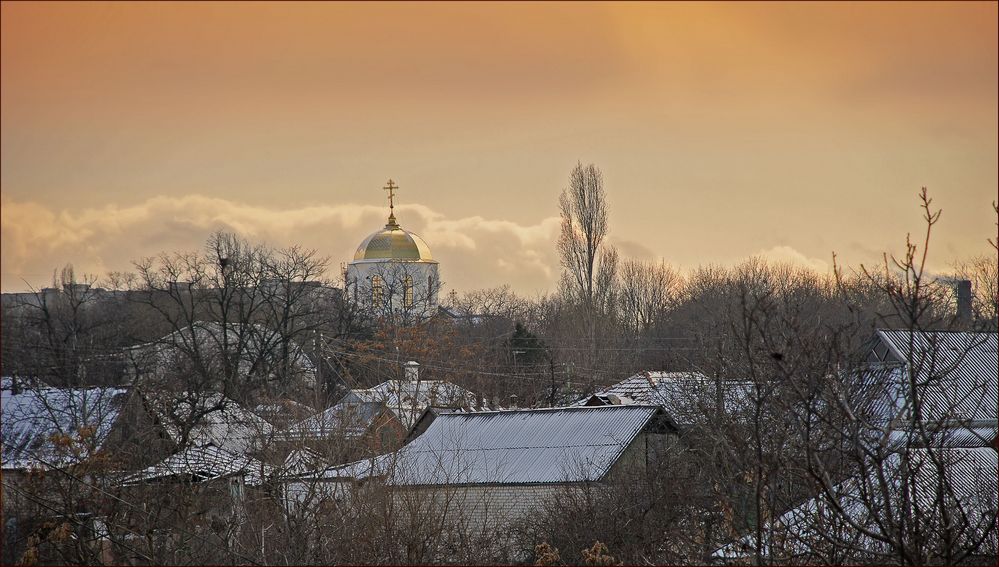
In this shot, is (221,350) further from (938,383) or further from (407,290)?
(938,383)

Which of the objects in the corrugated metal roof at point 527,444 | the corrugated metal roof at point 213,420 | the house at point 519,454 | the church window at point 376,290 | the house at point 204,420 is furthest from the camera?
the church window at point 376,290

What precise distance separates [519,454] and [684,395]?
3.94m

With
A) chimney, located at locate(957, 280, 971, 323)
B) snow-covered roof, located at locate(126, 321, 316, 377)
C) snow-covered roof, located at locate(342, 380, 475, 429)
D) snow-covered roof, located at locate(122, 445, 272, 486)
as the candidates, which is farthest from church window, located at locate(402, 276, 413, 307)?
chimney, located at locate(957, 280, 971, 323)

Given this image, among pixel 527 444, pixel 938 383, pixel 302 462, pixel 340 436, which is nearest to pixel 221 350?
pixel 527 444

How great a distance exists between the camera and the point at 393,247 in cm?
6575

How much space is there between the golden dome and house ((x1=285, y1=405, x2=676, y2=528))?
128ft

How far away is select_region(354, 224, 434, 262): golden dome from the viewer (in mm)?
65500

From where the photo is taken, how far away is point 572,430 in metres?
24.5

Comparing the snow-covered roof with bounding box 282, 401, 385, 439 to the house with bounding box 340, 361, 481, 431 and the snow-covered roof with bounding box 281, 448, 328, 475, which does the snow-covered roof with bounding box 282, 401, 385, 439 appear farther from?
the house with bounding box 340, 361, 481, 431

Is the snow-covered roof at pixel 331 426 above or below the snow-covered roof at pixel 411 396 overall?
below

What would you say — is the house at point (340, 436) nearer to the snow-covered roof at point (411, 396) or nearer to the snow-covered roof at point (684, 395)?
the snow-covered roof at point (684, 395)

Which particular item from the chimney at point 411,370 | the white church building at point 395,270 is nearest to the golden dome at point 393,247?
the white church building at point 395,270

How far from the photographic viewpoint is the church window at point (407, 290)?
58334mm

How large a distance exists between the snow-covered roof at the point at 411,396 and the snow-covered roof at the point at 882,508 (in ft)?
74.1
